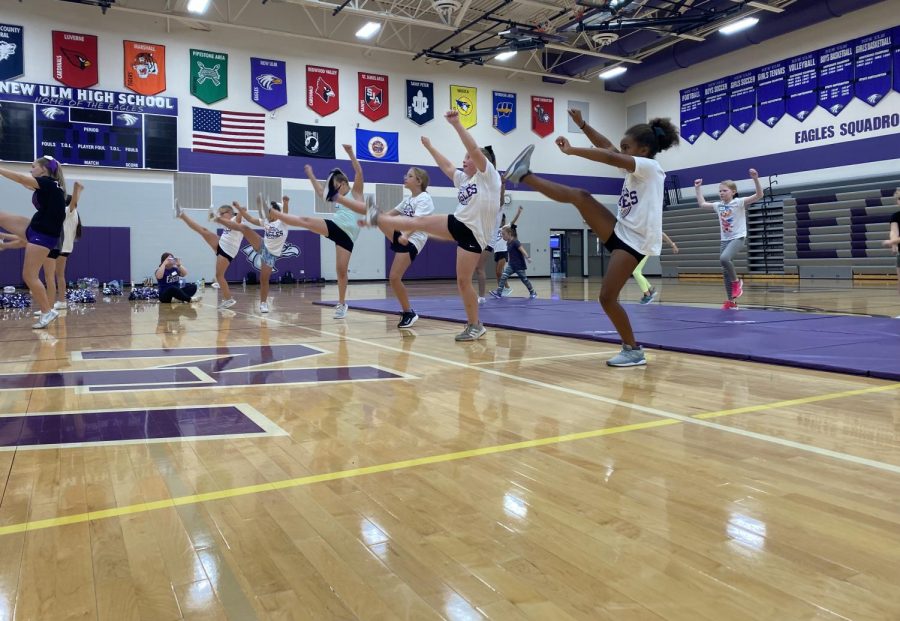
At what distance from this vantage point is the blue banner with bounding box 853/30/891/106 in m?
18.0

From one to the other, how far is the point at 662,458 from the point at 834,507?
63 cm

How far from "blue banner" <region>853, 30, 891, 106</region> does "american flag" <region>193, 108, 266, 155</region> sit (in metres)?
18.0

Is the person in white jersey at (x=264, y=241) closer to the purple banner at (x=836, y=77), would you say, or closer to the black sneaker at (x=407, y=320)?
the black sneaker at (x=407, y=320)

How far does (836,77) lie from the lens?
63.2 ft

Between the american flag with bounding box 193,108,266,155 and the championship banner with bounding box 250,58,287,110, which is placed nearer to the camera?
the american flag with bounding box 193,108,266,155

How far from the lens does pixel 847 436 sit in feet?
9.21

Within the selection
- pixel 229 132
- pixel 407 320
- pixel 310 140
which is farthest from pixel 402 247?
pixel 310 140

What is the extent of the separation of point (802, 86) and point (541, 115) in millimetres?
9311

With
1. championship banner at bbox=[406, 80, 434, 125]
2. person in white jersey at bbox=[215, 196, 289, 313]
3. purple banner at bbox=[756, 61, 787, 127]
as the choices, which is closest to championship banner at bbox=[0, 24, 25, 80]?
championship banner at bbox=[406, 80, 434, 125]

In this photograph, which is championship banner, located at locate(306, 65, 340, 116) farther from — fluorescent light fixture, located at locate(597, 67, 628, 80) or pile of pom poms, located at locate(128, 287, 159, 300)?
pile of pom poms, located at locate(128, 287, 159, 300)

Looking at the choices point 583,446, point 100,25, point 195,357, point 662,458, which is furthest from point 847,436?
point 100,25

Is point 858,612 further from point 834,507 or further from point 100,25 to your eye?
point 100,25

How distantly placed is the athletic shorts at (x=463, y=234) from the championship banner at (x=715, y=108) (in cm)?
2000

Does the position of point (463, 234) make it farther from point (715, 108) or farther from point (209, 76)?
point (715, 108)
